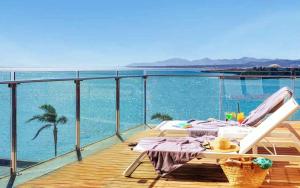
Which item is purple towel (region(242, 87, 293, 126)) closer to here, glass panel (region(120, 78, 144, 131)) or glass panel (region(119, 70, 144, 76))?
glass panel (region(119, 70, 144, 76))

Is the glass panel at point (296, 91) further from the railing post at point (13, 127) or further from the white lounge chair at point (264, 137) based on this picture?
the railing post at point (13, 127)

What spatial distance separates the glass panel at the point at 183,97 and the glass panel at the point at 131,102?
161mm

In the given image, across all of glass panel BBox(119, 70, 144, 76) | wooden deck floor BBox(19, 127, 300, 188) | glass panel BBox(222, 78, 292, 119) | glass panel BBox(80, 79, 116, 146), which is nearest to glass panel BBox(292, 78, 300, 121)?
glass panel BBox(222, 78, 292, 119)

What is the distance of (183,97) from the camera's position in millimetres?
10477

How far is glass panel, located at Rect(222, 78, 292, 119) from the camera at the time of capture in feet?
26.7

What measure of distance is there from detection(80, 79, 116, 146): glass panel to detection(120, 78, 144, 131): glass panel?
0.19m

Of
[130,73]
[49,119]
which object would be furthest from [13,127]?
[49,119]

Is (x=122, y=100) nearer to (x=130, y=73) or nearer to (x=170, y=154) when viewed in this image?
(x=130, y=73)

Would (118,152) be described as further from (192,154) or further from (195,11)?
(195,11)

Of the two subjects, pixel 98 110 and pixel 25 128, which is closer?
pixel 25 128

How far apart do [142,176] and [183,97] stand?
6.39 meters

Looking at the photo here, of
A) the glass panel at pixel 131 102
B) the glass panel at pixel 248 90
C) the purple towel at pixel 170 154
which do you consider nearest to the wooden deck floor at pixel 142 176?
the purple towel at pixel 170 154

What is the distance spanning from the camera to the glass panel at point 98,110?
5.74 m

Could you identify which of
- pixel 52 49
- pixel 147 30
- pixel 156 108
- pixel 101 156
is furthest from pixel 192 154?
pixel 52 49
